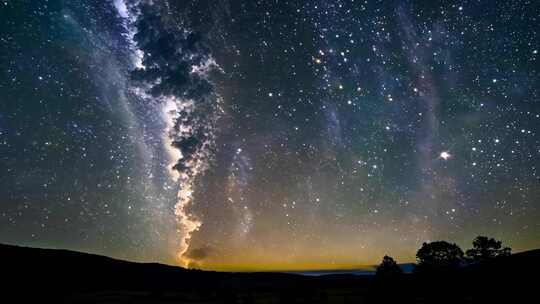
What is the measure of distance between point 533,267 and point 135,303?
41.9m

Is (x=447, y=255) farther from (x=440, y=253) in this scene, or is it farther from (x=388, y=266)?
(x=388, y=266)

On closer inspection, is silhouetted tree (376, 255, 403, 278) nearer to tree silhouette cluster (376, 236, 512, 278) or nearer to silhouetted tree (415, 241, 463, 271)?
tree silhouette cluster (376, 236, 512, 278)

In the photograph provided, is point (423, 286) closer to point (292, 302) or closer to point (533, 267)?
point (292, 302)

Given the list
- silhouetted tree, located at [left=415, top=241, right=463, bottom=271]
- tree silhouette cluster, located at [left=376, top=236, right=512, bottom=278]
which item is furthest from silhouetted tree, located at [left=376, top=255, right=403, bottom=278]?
silhouetted tree, located at [left=415, top=241, right=463, bottom=271]

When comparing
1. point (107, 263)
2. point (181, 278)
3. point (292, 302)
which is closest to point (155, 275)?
point (181, 278)

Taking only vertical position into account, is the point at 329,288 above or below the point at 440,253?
below

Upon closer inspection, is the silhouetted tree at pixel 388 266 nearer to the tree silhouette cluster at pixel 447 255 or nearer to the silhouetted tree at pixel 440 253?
the tree silhouette cluster at pixel 447 255

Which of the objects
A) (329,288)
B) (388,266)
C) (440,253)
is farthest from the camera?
(329,288)

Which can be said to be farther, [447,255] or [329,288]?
[329,288]

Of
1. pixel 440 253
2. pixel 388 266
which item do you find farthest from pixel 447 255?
pixel 388 266

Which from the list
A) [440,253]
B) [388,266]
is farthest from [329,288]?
[388,266]

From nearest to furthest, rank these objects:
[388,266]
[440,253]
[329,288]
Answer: [388,266]
[440,253]
[329,288]

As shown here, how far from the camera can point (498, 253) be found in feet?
137

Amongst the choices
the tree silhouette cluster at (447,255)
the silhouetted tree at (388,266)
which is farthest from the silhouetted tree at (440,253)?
the silhouetted tree at (388,266)
